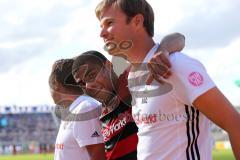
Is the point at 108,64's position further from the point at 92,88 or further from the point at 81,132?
the point at 81,132

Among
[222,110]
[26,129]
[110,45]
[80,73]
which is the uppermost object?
[110,45]

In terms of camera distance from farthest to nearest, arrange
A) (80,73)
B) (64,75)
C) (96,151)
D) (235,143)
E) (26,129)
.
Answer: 1. (26,129)
2. (64,75)
3. (80,73)
4. (96,151)
5. (235,143)

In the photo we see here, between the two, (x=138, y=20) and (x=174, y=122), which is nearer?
(x=174, y=122)

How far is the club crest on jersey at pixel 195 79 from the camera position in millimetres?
2641

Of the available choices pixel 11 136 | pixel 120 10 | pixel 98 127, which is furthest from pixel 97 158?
pixel 11 136

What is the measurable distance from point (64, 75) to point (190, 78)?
1540mm

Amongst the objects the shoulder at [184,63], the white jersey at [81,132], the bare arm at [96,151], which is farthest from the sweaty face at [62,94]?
the shoulder at [184,63]

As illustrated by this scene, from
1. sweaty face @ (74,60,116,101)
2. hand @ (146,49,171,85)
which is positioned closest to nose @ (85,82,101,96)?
sweaty face @ (74,60,116,101)

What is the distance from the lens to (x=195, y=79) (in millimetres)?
2648

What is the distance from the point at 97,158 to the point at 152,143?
3.00 ft

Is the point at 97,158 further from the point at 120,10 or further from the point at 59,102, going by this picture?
the point at 120,10

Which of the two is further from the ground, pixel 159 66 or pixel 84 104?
pixel 159 66

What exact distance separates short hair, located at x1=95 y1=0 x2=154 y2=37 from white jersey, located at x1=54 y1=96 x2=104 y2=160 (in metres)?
0.98

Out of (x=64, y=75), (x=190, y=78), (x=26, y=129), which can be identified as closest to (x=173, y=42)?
(x=190, y=78)
